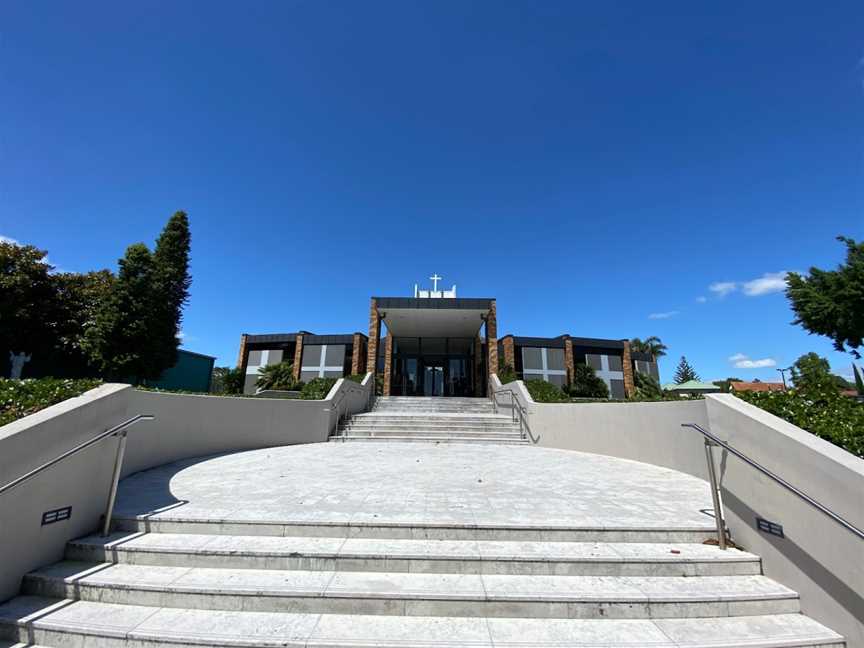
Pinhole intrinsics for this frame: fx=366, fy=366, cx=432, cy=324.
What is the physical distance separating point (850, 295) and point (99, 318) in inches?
1213

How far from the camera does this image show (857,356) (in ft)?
60.4

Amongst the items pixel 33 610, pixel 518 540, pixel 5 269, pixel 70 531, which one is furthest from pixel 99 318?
pixel 518 540

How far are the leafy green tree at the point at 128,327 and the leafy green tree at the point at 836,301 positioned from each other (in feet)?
96.3

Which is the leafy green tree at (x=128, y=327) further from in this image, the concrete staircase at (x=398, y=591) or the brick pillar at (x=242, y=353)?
the brick pillar at (x=242, y=353)

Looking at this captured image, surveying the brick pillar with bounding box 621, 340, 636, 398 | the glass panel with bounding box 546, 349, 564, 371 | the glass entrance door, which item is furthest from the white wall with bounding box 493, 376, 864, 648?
the brick pillar with bounding box 621, 340, 636, 398

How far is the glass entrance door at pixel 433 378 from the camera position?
22.7 m

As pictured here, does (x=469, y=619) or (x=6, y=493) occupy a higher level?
(x=6, y=493)

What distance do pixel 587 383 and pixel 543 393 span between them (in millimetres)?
17986

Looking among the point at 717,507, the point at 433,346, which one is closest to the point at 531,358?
the point at 433,346

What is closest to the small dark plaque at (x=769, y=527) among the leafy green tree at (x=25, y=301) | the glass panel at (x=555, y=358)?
the leafy green tree at (x=25, y=301)

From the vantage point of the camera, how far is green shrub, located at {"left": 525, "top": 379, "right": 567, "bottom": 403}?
10219 mm

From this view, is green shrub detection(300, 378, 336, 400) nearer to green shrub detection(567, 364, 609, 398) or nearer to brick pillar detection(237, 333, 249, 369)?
green shrub detection(567, 364, 609, 398)

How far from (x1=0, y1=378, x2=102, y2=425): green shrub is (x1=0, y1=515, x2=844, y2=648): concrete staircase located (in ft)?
4.74

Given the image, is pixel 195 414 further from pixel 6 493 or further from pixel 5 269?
pixel 5 269
